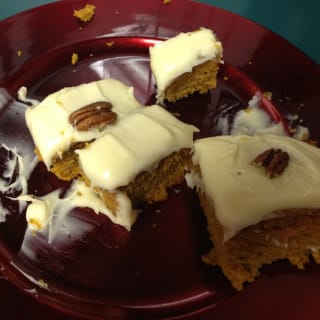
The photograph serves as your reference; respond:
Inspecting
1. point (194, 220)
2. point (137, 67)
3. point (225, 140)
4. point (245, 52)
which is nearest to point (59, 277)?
point (194, 220)

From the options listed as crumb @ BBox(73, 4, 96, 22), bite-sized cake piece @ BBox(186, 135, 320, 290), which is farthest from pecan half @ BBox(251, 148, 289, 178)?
crumb @ BBox(73, 4, 96, 22)

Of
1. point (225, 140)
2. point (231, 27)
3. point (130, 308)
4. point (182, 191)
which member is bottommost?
point (130, 308)

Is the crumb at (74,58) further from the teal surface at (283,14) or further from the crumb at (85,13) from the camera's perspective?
the teal surface at (283,14)

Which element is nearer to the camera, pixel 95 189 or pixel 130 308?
pixel 130 308

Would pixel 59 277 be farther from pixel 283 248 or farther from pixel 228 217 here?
pixel 283 248

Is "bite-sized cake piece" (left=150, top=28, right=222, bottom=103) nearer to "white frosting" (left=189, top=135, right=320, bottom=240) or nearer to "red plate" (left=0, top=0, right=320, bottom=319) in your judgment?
"red plate" (left=0, top=0, right=320, bottom=319)

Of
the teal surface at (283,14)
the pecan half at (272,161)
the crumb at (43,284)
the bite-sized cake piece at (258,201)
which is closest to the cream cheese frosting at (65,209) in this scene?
the crumb at (43,284)
